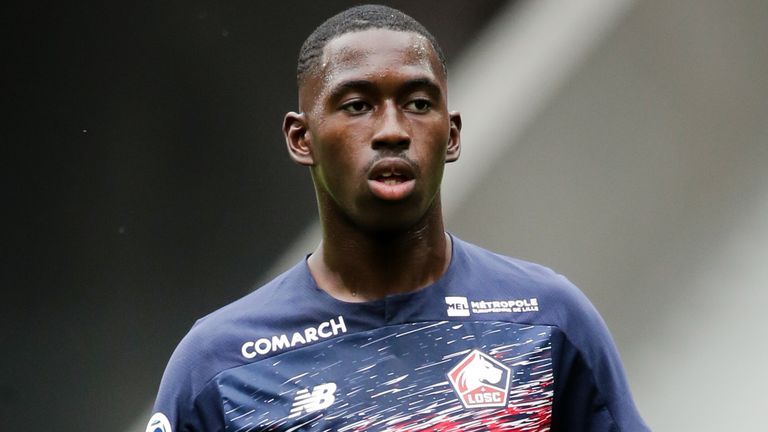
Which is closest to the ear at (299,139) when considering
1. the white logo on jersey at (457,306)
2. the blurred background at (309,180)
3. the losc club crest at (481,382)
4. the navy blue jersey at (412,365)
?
the navy blue jersey at (412,365)

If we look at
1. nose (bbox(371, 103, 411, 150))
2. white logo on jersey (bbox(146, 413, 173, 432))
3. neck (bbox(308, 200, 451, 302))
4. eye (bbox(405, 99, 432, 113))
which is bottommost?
white logo on jersey (bbox(146, 413, 173, 432))

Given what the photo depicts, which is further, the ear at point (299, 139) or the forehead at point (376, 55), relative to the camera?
the ear at point (299, 139)

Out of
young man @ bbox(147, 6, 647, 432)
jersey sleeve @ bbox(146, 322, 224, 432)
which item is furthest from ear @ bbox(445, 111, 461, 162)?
jersey sleeve @ bbox(146, 322, 224, 432)

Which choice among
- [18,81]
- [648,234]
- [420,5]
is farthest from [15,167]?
[648,234]

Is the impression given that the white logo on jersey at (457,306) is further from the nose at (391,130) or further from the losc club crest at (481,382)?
the nose at (391,130)

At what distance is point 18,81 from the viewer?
3.31m

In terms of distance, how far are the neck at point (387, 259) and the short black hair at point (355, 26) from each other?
292 mm

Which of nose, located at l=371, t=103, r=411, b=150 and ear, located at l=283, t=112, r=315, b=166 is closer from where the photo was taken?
nose, located at l=371, t=103, r=411, b=150

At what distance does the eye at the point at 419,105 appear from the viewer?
83.1 inches

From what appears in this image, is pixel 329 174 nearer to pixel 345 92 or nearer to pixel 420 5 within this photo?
pixel 345 92

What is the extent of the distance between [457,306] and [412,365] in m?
0.14

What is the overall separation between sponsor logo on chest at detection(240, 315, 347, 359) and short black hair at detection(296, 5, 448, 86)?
0.45 metres

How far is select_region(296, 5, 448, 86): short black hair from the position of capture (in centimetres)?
218

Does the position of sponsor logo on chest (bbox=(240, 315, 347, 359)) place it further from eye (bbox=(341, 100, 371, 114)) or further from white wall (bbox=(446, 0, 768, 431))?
white wall (bbox=(446, 0, 768, 431))
